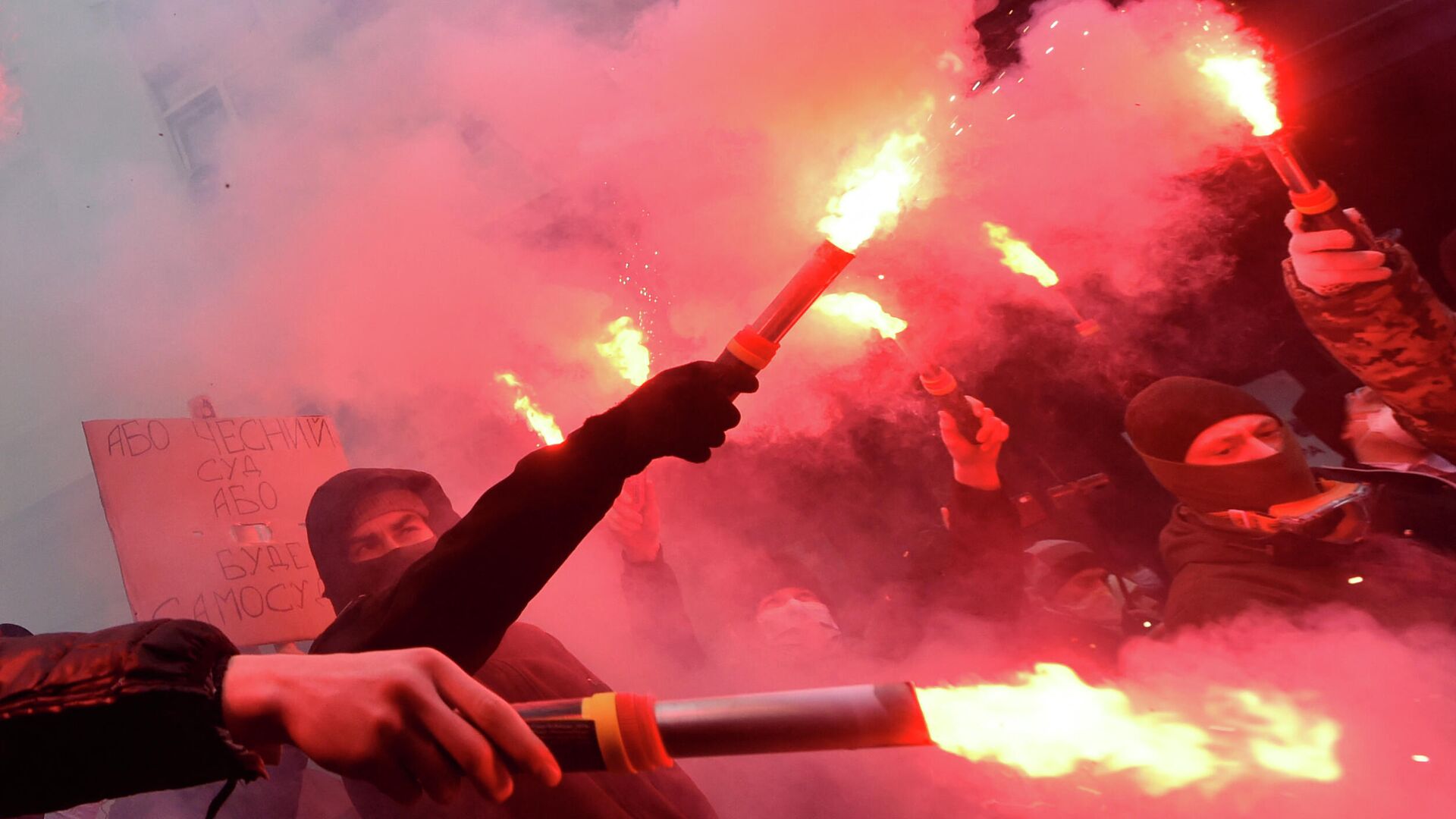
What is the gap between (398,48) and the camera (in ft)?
11.7

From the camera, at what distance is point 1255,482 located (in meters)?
2.32

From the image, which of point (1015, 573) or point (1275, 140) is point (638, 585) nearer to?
point (1015, 573)

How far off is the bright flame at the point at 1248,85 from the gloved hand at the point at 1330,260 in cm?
39

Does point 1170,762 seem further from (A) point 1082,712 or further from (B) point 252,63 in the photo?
(B) point 252,63

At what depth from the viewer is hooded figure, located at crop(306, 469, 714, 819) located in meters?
1.85

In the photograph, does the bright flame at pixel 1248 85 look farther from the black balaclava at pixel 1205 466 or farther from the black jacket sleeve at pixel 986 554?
the black jacket sleeve at pixel 986 554

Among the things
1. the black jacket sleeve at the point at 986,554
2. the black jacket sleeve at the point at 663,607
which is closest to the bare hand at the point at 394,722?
the black jacket sleeve at the point at 986,554

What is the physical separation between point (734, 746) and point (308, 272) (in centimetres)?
382

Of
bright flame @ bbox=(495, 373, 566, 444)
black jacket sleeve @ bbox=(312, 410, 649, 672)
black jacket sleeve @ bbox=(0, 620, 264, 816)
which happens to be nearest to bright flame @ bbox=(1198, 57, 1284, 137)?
black jacket sleeve @ bbox=(312, 410, 649, 672)

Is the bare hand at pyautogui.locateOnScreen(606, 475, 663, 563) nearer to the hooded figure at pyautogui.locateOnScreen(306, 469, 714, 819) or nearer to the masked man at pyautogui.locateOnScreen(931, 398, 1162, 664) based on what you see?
the hooded figure at pyautogui.locateOnScreen(306, 469, 714, 819)

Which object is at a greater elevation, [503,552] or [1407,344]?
[503,552]

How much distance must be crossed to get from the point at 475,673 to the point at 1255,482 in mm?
2313

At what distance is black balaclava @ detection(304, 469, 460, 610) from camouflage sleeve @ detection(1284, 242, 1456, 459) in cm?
295


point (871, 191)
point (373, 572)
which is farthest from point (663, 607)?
point (871, 191)
